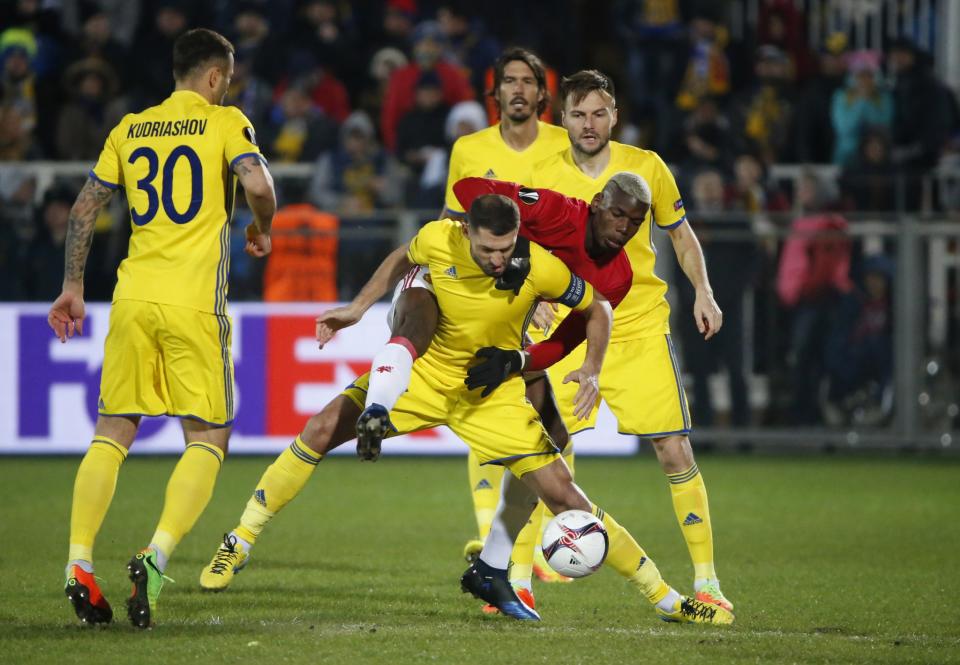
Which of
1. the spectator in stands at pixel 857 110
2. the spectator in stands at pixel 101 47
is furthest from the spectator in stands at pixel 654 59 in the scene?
the spectator in stands at pixel 101 47

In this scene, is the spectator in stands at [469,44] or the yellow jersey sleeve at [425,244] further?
the spectator in stands at [469,44]

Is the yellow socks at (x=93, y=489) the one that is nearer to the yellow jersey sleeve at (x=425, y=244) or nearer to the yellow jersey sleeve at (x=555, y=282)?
the yellow jersey sleeve at (x=425, y=244)

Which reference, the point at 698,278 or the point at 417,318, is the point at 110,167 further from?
the point at 698,278

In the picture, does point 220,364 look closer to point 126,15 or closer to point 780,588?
point 780,588

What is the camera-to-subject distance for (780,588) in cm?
756

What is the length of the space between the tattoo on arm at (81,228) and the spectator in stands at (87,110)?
358 inches

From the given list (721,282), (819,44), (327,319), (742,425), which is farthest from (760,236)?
(327,319)

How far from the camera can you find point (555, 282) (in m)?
6.34

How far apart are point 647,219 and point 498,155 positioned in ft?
2.93

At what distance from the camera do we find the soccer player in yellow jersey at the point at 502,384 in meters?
6.28

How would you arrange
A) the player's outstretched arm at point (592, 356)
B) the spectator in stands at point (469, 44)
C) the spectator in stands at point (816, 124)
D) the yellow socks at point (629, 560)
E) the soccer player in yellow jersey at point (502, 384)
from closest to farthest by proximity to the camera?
the player's outstretched arm at point (592, 356) < the soccer player in yellow jersey at point (502, 384) < the yellow socks at point (629, 560) < the spectator in stands at point (816, 124) < the spectator in stands at point (469, 44)

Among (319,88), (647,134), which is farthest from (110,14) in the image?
(647,134)

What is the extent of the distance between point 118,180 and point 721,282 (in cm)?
796

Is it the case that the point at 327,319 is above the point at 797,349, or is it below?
above
